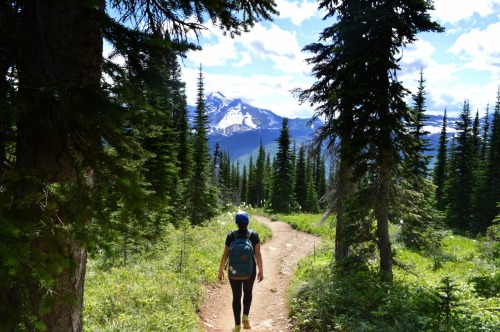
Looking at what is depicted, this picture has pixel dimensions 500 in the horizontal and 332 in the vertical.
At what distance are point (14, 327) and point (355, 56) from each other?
10.2m

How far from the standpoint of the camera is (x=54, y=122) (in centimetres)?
256

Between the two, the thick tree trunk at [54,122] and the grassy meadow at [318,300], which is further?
the grassy meadow at [318,300]

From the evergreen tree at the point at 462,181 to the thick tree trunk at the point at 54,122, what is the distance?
46.2 meters

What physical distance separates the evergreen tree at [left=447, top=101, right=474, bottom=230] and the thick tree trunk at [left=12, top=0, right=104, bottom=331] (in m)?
46.2

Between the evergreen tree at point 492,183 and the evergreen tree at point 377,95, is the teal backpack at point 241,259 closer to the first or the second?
the evergreen tree at point 377,95

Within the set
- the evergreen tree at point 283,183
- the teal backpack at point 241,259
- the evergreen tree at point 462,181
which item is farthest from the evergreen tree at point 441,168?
the teal backpack at point 241,259

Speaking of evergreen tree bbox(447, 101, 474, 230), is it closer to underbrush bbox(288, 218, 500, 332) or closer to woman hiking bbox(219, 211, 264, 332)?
underbrush bbox(288, 218, 500, 332)

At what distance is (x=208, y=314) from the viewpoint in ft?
28.7

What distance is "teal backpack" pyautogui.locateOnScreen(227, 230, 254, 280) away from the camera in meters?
6.44

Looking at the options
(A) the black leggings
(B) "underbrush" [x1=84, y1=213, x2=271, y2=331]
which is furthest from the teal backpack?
(B) "underbrush" [x1=84, y1=213, x2=271, y2=331]

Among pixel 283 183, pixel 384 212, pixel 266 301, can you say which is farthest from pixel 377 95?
pixel 283 183

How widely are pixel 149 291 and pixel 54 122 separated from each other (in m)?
6.47

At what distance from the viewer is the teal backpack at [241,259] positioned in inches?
253

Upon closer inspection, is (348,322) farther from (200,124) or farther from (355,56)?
(200,124)
